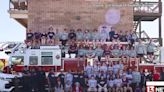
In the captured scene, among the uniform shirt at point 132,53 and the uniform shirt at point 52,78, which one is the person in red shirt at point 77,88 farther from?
the uniform shirt at point 132,53

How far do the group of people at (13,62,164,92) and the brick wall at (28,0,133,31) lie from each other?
886cm

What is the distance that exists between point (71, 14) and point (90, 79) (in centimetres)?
1062

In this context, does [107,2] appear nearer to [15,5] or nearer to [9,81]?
[15,5]

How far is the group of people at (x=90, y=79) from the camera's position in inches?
997

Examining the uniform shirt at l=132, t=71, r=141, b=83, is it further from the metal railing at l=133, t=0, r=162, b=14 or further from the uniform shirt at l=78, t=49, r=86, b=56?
the metal railing at l=133, t=0, r=162, b=14

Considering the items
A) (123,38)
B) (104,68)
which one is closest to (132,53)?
(123,38)

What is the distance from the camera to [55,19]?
35.4 m

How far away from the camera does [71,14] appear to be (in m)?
35.7

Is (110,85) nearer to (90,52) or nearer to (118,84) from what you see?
(118,84)

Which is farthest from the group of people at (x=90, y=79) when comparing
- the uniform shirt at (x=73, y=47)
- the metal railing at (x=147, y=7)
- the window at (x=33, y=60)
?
the metal railing at (x=147, y=7)

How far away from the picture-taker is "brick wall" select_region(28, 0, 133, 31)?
3538 centimetres

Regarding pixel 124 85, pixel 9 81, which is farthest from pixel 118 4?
pixel 9 81

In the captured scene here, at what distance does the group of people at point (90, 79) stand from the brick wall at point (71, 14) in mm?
8864

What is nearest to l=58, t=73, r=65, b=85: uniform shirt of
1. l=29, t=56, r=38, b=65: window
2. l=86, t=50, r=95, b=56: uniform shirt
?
l=29, t=56, r=38, b=65: window
